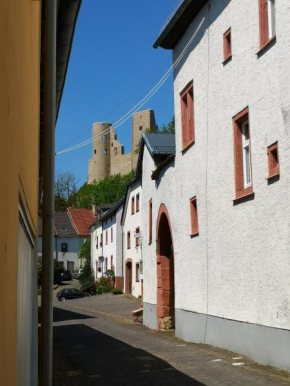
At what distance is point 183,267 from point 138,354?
14.9 ft

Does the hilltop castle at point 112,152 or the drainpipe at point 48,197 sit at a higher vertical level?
the hilltop castle at point 112,152

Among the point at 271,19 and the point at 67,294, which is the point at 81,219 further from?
the point at 271,19

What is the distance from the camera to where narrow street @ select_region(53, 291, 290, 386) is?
1080 cm

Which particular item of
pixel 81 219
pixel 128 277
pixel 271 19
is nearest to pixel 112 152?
pixel 81 219

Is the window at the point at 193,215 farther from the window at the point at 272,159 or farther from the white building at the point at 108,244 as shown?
the white building at the point at 108,244

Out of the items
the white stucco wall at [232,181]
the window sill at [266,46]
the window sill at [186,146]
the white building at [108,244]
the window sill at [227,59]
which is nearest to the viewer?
the white stucco wall at [232,181]

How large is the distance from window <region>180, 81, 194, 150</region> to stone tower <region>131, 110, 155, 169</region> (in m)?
86.9

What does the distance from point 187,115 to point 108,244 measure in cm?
4148

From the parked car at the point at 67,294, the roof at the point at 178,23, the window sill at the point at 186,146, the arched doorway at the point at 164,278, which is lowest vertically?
the parked car at the point at 67,294

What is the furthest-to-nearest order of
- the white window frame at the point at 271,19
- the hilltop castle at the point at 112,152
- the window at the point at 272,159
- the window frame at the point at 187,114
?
the hilltop castle at the point at 112,152
the window frame at the point at 187,114
the white window frame at the point at 271,19
the window at the point at 272,159

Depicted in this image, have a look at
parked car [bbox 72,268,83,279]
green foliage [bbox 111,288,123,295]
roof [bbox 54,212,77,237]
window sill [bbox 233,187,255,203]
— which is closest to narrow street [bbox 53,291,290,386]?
window sill [bbox 233,187,255,203]

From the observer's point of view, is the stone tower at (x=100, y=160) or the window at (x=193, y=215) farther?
the stone tower at (x=100, y=160)

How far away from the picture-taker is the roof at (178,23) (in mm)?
17489

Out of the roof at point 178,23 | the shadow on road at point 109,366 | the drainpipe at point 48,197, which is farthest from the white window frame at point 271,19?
the drainpipe at point 48,197
